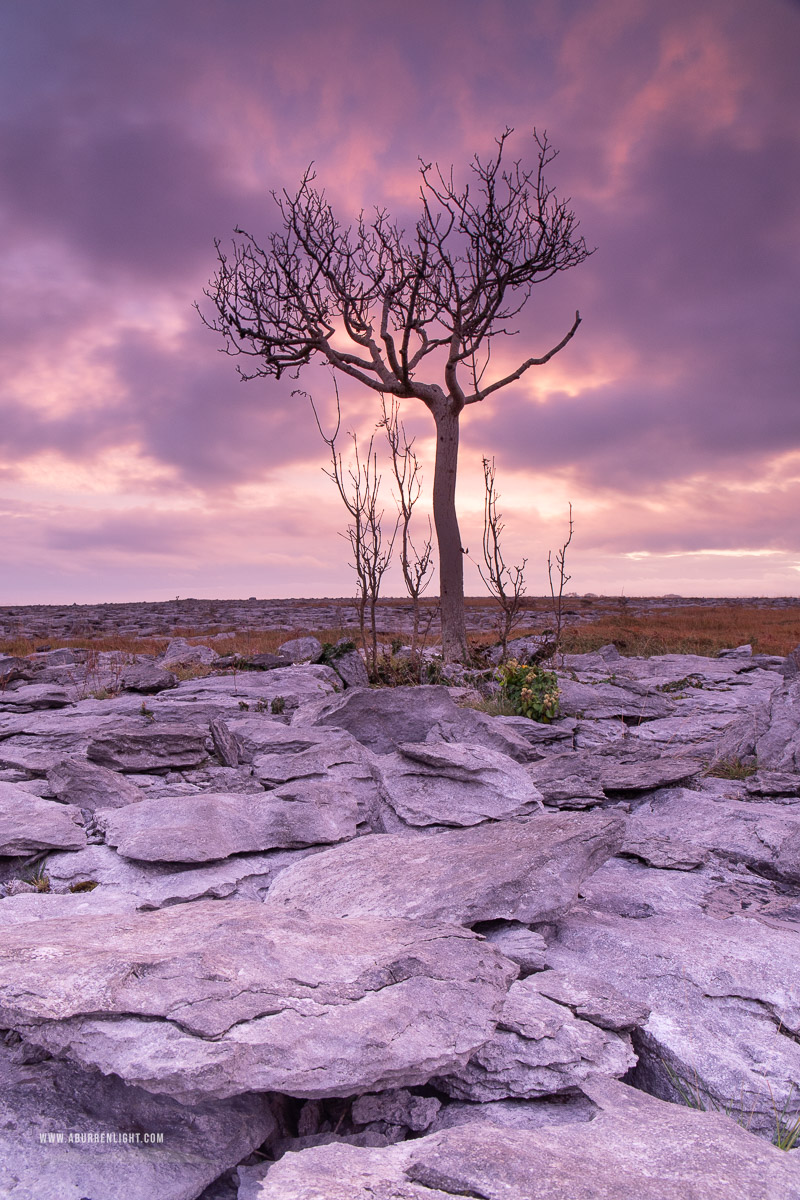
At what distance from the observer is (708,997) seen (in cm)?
310

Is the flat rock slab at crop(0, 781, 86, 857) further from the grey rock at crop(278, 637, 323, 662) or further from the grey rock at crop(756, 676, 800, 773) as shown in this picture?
the grey rock at crop(278, 637, 323, 662)

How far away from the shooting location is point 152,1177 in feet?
6.72

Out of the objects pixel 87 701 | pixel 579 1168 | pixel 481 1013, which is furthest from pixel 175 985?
pixel 87 701

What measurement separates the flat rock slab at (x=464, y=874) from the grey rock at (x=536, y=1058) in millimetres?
747

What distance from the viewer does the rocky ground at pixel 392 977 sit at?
80.4 inches

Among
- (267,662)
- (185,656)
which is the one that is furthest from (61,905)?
(185,656)

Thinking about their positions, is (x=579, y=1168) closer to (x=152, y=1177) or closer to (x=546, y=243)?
(x=152, y=1177)

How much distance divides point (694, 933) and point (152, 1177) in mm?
2627

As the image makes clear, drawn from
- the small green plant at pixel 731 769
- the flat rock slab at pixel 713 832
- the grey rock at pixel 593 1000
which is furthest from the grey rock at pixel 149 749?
the small green plant at pixel 731 769

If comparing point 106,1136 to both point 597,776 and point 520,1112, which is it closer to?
point 520,1112

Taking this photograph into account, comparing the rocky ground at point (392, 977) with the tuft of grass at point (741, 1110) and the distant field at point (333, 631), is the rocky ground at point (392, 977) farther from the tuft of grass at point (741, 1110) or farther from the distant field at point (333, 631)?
the distant field at point (333, 631)

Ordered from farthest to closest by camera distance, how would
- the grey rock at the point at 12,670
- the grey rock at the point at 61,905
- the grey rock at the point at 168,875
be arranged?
1. the grey rock at the point at 12,670
2. the grey rock at the point at 168,875
3. the grey rock at the point at 61,905

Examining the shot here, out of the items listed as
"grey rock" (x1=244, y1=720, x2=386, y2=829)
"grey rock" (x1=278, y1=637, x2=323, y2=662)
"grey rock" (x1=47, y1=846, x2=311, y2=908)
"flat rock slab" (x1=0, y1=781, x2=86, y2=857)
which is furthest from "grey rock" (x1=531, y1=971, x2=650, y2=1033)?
"grey rock" (x1=278, y1=637, x2=323, y2=662)

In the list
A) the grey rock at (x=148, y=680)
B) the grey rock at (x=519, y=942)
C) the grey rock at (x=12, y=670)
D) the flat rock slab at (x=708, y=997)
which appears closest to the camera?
the flat rock slab at (x=708, y=997)
